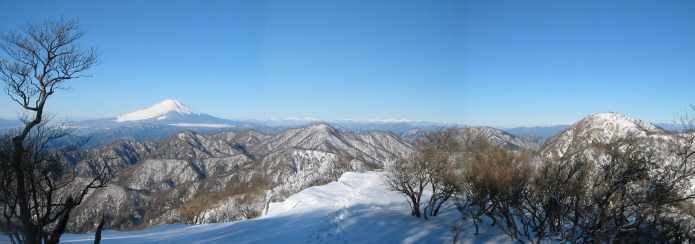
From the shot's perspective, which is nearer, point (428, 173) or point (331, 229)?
point (331, 229)

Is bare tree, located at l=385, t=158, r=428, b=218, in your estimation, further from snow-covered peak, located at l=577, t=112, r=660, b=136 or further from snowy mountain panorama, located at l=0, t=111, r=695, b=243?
snow-covered peak, located at l=577, t=112, r=660, b=136

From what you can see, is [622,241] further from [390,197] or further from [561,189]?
[390,197]

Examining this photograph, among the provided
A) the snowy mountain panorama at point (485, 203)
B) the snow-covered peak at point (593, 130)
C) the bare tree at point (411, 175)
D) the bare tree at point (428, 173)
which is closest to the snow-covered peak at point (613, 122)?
the snow-covered peak at point (593, 130)

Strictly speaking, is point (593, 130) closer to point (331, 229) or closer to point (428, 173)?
point (428, 173)

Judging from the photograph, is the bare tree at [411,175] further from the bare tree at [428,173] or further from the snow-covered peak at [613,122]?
Answer: the snow-covered peak at [613,122]

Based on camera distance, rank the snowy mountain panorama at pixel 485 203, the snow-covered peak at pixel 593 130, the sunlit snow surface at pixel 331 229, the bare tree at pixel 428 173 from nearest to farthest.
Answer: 1. the snowy mountain panorama at pixel 485 203
2. the sunlit snow surface at pixel 331 229
3. the bare tree at pixel 428 173
4. the snow-covered peak at pixel 593 130

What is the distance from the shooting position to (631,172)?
10.4 m

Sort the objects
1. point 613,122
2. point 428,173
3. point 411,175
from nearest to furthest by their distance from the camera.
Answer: point 428,173, point 411,175, point 613,122

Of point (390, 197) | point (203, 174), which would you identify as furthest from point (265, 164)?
point (390, 197)

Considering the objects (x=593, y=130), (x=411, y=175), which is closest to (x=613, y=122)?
(x=593, y=130)

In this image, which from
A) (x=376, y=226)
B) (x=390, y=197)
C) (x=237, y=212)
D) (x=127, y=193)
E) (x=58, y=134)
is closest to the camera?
(x=58, y=134)

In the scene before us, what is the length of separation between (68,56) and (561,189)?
63.7 ft

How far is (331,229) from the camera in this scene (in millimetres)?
15141

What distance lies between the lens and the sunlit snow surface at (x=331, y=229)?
13219 millimetres
